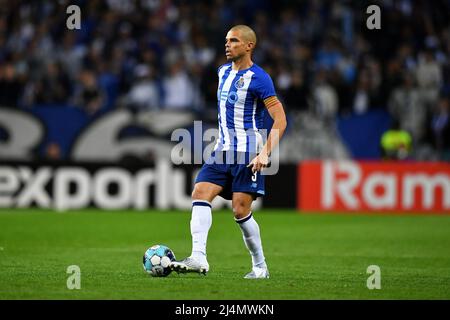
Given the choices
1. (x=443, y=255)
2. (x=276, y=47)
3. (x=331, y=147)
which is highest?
(x=276, y=47)

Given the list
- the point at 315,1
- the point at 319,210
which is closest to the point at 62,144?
the point at 319,210

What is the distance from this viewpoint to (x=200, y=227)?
9.45 meters

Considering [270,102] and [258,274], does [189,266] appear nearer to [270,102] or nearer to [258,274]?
[258,274]

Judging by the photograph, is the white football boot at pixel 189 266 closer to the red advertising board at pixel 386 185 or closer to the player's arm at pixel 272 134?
the player's arm at pixel 272 134

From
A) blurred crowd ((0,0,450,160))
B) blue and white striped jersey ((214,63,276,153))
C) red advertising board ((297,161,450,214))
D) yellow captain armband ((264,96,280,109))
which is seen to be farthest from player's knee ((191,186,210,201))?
blurred crowd ((0,0,450,160))

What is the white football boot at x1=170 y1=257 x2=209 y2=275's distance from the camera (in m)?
9.21

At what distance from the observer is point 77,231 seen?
16.0 metres

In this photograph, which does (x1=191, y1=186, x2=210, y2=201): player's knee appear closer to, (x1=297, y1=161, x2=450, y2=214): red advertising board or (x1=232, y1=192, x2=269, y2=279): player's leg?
(x1=232, y1=192, x2=269, y2=279): player's leg

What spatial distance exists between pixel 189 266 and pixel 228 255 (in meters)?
3.44

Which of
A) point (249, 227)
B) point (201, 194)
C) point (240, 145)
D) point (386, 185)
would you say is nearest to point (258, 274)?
point (249, 227)

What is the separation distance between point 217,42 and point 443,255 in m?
11.6

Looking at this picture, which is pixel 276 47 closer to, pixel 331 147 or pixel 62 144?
pixel 331 147

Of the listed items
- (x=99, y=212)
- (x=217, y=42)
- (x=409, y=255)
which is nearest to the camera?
(x=409, y=255)

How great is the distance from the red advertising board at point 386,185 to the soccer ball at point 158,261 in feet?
38.4
